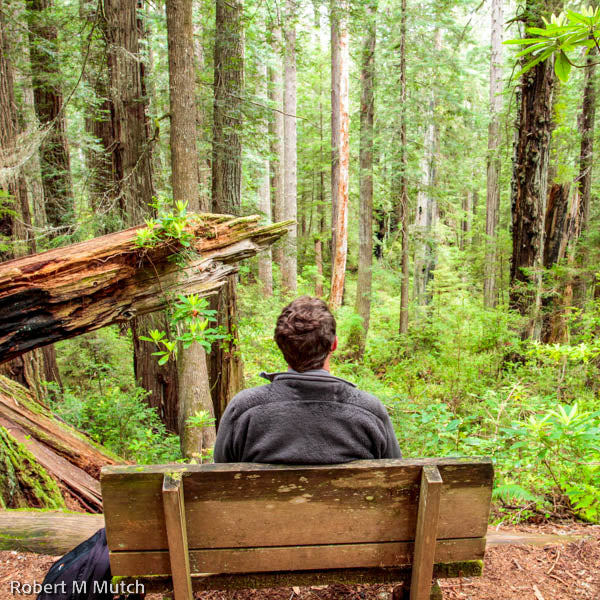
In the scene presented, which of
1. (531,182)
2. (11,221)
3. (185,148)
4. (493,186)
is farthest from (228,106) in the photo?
(493,186)

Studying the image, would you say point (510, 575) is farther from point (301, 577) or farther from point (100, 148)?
point (100, 148)

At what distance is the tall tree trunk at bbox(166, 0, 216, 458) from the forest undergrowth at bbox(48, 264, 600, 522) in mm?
712

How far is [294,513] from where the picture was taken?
6.13 ft

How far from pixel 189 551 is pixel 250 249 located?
284 centimetres

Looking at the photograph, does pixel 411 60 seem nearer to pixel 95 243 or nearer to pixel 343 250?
pixel 343 250

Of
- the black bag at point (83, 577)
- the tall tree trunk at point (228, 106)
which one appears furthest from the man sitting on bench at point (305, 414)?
the tall tree trunk at point (228, 106)

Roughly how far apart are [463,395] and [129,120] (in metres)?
7.19

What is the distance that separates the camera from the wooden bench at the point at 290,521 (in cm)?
182

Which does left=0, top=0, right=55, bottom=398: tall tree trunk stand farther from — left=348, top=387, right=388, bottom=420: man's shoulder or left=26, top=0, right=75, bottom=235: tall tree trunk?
left=348, top=387, right=388, bottom=420: man's shoulder

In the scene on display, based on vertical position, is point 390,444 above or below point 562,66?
below

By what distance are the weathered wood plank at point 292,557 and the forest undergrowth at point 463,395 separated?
1.41 meters

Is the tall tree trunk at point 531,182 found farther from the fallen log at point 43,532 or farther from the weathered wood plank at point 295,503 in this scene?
the fallen log at point 43,532

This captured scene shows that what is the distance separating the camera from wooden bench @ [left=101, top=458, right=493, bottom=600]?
1.82 meters

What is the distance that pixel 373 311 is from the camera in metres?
17.0
